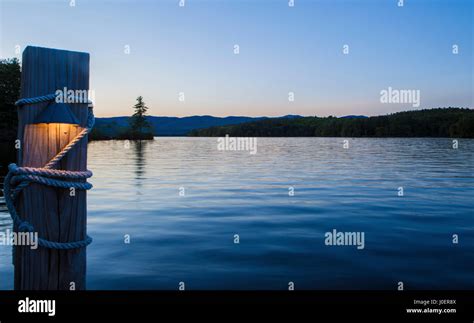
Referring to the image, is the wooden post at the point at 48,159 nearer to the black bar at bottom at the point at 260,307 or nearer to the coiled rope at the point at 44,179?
the coiled rope at the point at 44,179

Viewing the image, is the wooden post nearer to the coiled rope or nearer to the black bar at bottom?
the coiled rope

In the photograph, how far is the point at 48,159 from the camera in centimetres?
493

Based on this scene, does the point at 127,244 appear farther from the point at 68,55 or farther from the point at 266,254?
the point at 68,55

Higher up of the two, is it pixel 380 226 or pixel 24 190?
pixel 24 190

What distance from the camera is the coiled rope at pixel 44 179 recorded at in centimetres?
482

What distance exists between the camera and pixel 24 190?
492 cm

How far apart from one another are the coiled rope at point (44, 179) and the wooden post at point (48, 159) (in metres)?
0.07

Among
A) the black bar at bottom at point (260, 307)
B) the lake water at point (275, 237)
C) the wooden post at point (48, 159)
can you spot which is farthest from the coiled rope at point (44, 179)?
the lake water at point (275, 237)

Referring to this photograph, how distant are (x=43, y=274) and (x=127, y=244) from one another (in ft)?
26.0

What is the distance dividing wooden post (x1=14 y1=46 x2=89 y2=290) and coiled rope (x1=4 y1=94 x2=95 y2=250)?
7cm

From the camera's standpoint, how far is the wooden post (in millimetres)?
4883

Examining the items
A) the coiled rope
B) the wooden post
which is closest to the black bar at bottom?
the wooden post

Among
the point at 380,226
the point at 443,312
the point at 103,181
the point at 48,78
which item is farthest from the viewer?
the point at 103,181

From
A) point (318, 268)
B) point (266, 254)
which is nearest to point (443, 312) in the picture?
point (318, 268)
